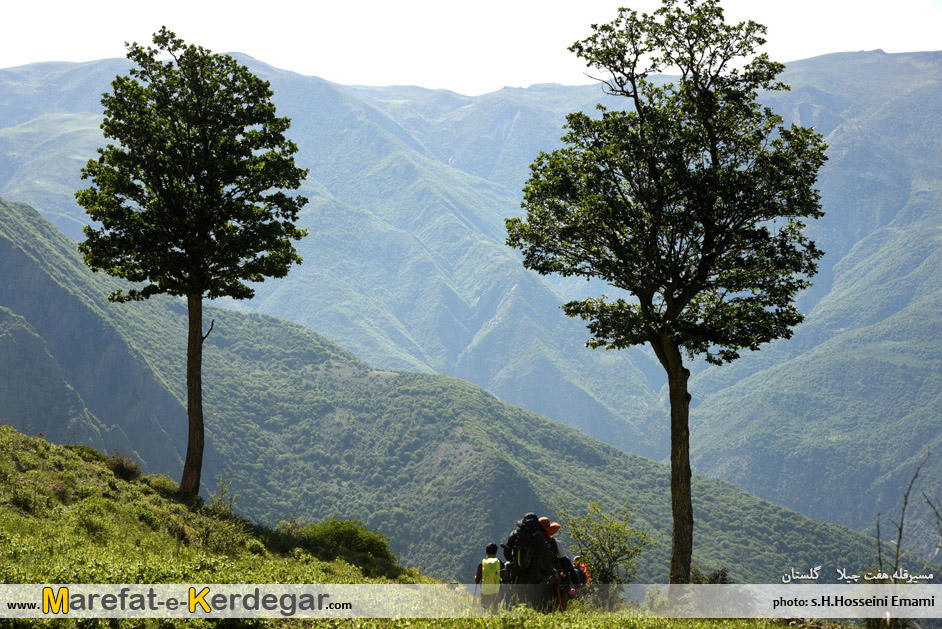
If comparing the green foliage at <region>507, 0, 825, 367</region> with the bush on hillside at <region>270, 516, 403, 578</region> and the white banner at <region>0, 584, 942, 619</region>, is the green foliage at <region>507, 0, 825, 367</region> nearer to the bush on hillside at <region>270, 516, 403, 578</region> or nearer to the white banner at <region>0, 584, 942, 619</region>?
Answer: the white banner at <region>0, 584, 942, 619</region>

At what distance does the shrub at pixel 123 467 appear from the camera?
18.3 m

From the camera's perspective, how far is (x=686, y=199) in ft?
54.6

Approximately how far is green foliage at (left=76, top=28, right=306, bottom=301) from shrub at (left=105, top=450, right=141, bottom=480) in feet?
15.5

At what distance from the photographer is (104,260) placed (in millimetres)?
18953

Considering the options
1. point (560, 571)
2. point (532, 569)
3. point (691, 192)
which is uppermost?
point (691, 192)

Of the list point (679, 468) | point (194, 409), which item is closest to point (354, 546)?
point (194, 409)

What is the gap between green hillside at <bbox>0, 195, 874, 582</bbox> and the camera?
14975 cm

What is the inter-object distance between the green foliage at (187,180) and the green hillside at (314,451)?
122 meters

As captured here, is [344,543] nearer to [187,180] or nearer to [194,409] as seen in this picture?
[194,409]

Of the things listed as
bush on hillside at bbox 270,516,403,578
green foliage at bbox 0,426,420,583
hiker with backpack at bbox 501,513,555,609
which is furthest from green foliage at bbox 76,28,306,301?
hiker with backpack at bbox 501,513,555,609

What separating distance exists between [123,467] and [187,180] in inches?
331

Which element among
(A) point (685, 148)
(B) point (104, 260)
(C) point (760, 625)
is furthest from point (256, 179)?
(C) point (760, 625)

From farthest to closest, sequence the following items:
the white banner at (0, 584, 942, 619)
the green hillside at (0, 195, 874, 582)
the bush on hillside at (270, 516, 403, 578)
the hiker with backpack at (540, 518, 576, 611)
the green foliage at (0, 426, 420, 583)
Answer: the green hillside at (0, 195, 874, 582), the bush on hillside at (270, 516, 403, 578), the hiker with backpack at (540, 518, 576, 611), the green foliage at (0, 426, 420, 583), the white banner at (0, 584, 942, 619)

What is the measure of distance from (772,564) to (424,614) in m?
195
